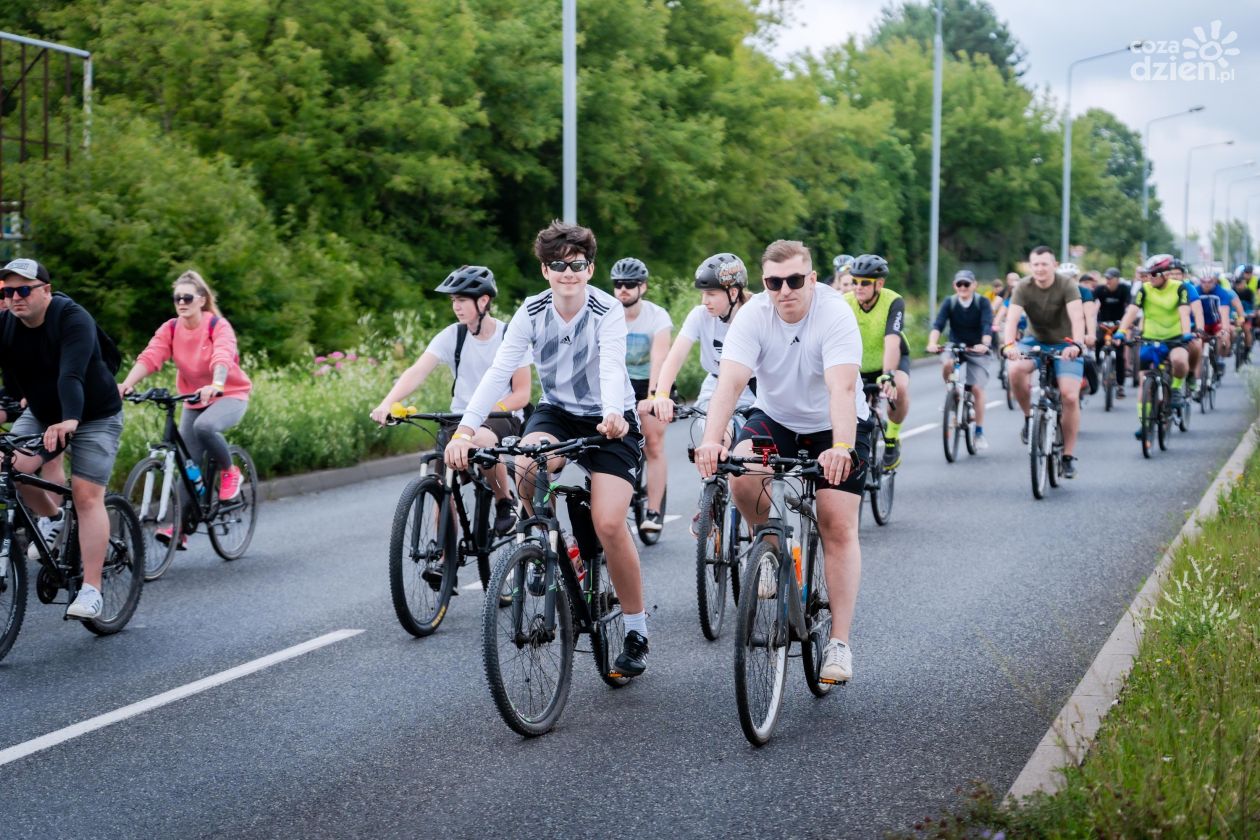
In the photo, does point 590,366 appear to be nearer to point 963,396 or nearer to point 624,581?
point 624,581

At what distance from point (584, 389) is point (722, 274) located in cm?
202

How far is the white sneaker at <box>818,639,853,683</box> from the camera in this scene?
599 cm

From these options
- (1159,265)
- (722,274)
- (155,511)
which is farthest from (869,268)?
(1159,265)

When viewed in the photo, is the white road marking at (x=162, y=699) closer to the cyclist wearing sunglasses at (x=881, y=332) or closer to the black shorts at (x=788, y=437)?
the black shorts at (x=788, y=437)

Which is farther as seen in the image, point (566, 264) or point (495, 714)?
point (495, 714)

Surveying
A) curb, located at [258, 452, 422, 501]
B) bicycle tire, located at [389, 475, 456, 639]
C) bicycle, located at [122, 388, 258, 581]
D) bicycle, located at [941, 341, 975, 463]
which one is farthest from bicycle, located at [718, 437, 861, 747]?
bicycle, located at [941, 341, 975, 463]

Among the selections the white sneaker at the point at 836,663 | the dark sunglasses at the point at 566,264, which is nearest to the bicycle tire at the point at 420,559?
the dark sunglasses at the point at 566,264

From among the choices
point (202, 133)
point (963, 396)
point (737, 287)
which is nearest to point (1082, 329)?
point (963, 396)

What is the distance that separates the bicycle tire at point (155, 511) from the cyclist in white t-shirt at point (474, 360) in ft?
6.22

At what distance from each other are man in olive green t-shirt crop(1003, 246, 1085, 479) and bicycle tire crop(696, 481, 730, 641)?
5351 millimetres

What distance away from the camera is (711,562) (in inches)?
288

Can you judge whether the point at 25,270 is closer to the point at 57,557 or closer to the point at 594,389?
the point at 57,557

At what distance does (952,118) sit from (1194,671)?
55.9 m

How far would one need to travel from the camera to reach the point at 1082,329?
12133mm
